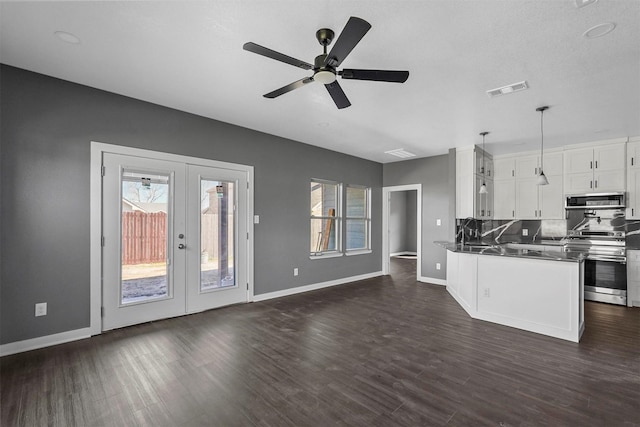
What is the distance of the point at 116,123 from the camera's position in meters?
3.47

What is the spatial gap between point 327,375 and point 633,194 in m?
5.79

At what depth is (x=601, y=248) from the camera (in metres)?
5.05

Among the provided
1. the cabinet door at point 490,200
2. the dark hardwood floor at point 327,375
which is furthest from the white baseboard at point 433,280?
the dark hardwood floor at point 327,375

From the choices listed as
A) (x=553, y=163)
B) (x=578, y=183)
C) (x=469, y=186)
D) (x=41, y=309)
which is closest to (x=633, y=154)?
(x=578, y=183)

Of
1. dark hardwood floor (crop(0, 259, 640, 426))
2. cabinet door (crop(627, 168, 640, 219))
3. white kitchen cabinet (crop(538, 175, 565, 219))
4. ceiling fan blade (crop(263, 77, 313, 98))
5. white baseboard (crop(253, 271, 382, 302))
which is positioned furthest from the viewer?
white kitchen cabinet (crop(538, 175, 565, 219))

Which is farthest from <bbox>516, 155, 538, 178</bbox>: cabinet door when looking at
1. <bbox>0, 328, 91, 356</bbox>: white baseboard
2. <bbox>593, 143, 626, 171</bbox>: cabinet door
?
<bbox>0, 328, 91, 356</bbox>: white baseboard

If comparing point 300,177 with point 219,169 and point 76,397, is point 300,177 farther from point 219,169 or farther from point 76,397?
point 76,397

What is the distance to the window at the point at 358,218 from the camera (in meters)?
6.58

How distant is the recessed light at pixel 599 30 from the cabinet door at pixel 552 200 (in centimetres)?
409

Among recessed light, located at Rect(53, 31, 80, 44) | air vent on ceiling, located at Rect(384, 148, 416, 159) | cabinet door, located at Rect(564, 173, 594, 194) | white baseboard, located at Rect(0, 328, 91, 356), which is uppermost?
recessed light, located at Rect(53, 31, 80, 44)

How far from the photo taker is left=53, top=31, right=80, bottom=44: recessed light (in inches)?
92.4

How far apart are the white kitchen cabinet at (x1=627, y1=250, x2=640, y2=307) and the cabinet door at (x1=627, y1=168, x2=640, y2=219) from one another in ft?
2.04

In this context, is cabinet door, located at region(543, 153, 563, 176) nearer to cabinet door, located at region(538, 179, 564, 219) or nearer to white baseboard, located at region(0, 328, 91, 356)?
cabinet door, located at region(538, 179, 564, 219)

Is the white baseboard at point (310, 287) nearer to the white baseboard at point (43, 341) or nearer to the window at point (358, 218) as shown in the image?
the window at point (358, 218)
